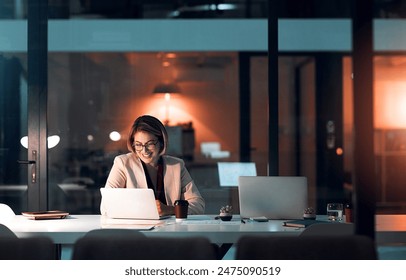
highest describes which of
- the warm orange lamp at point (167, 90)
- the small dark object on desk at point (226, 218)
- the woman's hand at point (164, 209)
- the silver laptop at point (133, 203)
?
the warm orange lamp at point (167, 90)

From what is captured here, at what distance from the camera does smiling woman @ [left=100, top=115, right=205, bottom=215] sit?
429 centimetres

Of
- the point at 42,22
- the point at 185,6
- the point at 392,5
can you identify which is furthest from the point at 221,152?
the point at 392,5

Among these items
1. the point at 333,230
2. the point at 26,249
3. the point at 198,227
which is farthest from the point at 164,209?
the point at 26,249

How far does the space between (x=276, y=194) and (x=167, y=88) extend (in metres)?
2.10

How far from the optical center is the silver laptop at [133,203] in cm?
348

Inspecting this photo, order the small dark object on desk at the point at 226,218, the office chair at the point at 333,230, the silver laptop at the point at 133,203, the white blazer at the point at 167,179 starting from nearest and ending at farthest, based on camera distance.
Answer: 1. the office chair at the point at 333,230
2. the silver laptop at the point at 133,203
3. the small dark object on desk at the point at 226,218
4. the white blazer at the point at 167,179

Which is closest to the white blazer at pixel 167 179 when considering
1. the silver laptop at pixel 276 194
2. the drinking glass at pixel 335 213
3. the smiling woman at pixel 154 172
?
the smiling woman at pixel 154 172

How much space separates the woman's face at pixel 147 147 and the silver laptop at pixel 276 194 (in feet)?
2.93

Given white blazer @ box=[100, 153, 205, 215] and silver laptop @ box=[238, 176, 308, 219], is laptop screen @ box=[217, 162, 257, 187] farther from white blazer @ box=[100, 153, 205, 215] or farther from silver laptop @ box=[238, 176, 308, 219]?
silver laptop @ box=[238, 176, 308, 219]

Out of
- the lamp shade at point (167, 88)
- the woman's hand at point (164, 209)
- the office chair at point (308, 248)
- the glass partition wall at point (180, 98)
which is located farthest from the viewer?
the lamp shade at point (167, 88)

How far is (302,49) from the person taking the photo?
5.41m

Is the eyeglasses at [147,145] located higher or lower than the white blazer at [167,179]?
higher

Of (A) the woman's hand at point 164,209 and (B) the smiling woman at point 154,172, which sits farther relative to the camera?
(B) the smiling woman at point 154,172

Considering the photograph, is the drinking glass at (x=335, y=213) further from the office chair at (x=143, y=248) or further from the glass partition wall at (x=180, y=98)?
the office chair at (x=143, y=248)
